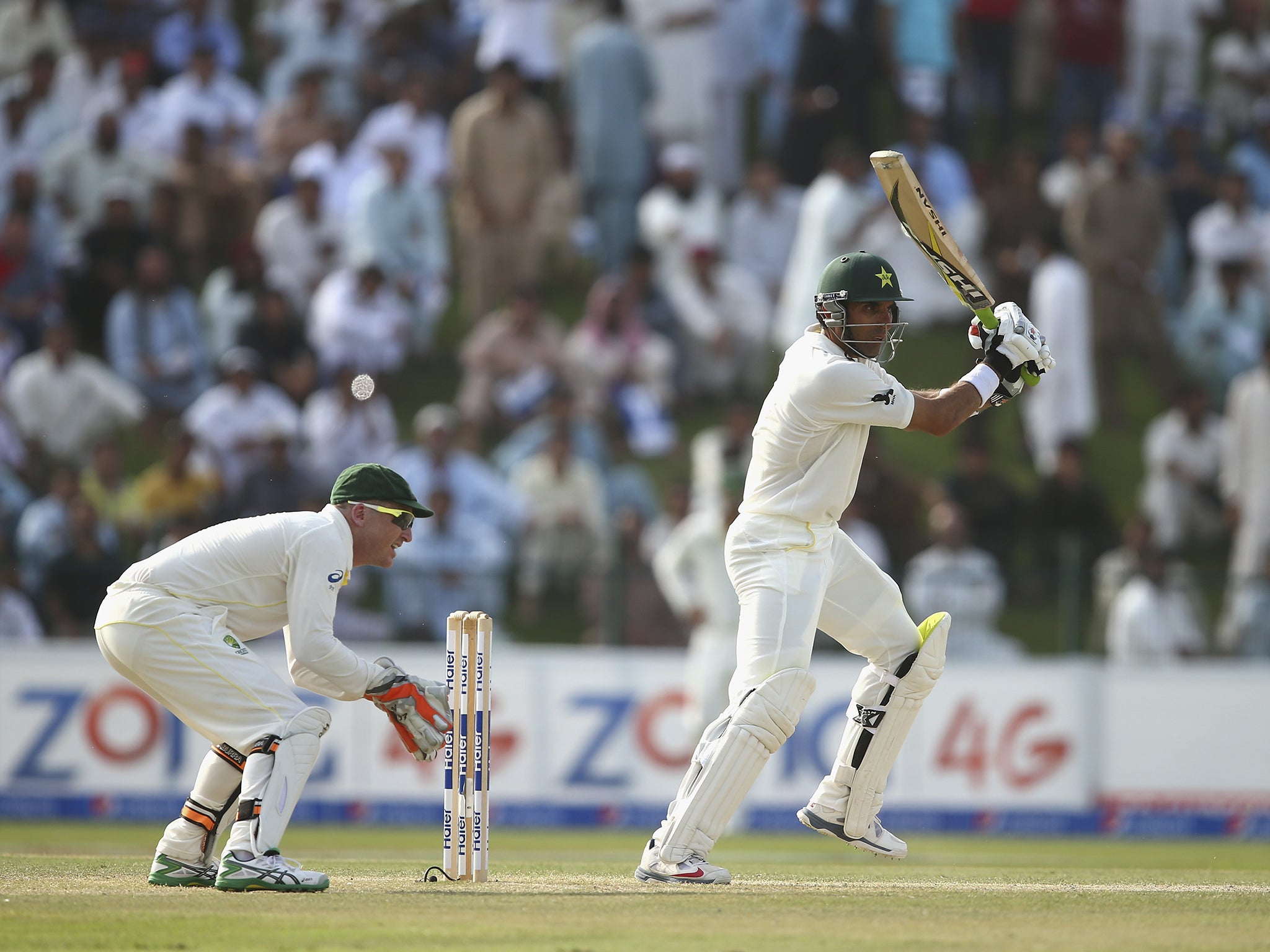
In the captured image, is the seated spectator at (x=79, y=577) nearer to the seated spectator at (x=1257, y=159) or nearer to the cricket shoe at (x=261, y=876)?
the cricket shoe at (x=261, y=876)

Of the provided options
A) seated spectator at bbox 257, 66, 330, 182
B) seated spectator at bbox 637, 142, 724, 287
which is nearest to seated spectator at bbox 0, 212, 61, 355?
seated spectator at bbox 257, 66, 330, 182

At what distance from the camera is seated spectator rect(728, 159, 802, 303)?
1733 cm

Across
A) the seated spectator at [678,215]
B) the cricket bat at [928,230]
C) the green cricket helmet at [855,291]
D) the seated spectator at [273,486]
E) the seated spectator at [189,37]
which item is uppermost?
the seated spectator at [189,37]

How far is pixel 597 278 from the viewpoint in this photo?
18.4m

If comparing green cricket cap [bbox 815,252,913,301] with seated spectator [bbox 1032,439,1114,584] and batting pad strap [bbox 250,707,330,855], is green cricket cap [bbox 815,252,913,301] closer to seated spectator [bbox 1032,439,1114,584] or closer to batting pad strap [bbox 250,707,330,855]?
batting pad strap [bbox 250,707,330,855]

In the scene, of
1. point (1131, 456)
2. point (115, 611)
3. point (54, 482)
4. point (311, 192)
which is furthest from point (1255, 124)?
point (115, 611)

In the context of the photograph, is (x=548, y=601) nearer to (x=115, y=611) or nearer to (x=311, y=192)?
(x=311, y=192)

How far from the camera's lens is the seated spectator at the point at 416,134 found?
17219 millimetres

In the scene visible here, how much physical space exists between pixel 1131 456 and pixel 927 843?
5.94 m

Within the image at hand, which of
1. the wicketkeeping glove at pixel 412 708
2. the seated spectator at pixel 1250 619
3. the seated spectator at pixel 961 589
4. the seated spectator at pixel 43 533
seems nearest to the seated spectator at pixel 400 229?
the seated spectator at pixel 43 533

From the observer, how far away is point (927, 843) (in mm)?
12570

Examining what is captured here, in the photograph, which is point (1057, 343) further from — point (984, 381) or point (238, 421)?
point (984, 381)

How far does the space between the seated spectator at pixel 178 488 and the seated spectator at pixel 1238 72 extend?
1147cm

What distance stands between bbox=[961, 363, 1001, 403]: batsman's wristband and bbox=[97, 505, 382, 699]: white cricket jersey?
8.02 ft
